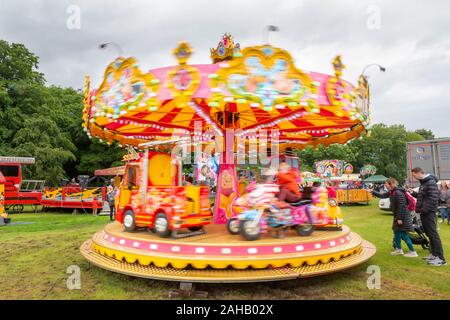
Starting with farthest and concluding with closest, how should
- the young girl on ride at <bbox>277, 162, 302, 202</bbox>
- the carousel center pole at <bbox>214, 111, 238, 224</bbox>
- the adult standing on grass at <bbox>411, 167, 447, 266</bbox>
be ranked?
the carousel center pole at <bbox>214, 111, 238, 224</bbox>, the young girl on ride at <bbox>277, 162, 302, 202</bbox>, the adult standing on grass at <bbox>411, 167, 447, 266</bbox>

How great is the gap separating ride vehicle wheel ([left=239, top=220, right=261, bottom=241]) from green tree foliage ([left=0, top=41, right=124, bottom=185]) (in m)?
21.0

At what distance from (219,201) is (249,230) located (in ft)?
7.70

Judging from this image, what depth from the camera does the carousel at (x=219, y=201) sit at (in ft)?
16.2

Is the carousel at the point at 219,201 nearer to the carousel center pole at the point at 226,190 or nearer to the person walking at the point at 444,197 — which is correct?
the carousel center pole at the point at 226,190

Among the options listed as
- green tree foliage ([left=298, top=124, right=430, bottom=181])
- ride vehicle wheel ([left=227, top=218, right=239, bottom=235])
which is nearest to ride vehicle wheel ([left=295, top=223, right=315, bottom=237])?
ride vehicle wheel ([left=227, top=218, right=239, bottom=235])

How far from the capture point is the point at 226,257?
485 cm

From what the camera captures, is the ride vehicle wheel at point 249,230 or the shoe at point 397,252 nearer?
the ride vehicle wheel at point 249,230

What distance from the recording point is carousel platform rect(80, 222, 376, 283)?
15.5 ft

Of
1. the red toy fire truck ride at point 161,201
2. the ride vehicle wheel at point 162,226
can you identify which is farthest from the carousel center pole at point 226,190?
the ride vehicle wheel at point 162,226

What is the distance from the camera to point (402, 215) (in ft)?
21.9

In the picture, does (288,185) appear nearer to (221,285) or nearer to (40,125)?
(221,285)

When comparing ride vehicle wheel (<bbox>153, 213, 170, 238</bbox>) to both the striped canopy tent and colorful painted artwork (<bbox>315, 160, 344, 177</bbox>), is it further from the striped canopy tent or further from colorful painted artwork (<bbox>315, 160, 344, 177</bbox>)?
colorful painted artwork (<bbox>315, 160, 344, 177</bbox>)

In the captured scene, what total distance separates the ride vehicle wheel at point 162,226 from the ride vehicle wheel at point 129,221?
0.78m

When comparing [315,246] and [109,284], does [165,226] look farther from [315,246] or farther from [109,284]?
[315,246]
